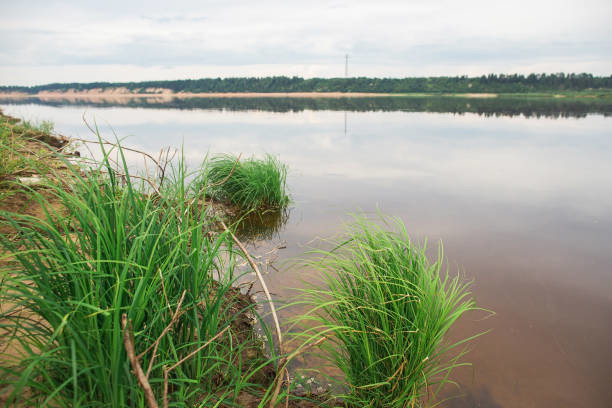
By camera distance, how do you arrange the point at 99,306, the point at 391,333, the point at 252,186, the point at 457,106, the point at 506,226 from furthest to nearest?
1. the point at 457,106
2. the point at 252,186
3. the point at 506,226
4. the point at 391,333
5. the point at 99,306

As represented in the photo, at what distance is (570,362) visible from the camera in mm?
3316

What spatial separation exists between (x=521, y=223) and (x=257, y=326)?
585 centimetres

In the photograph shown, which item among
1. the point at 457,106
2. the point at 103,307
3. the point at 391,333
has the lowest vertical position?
the point at 391,333

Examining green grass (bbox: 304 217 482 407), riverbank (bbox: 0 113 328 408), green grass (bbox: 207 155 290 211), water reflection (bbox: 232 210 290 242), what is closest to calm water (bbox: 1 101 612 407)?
water reflection (bbox: 232 210 290 242)

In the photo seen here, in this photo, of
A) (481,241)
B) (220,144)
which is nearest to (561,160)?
(481,241)

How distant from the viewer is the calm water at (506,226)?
3213mm

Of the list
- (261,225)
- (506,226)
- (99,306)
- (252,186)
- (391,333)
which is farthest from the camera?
(252,186)

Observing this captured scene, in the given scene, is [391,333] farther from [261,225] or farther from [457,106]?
[457,106]

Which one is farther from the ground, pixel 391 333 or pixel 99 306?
pixel 99 306

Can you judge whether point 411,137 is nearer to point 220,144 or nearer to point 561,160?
point 561,160

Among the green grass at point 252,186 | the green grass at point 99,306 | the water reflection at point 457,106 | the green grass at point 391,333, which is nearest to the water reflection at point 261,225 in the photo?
the green grass at point 252,186

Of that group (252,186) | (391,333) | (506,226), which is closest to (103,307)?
(391,333)

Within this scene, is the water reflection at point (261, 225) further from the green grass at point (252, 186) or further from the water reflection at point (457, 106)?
the water reflection at point (457, 106)

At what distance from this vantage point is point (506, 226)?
693 centimetres
